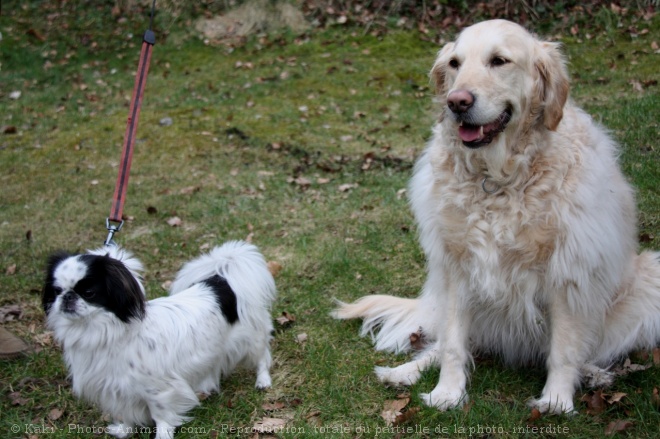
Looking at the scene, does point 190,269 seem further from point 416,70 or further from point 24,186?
point 416,70

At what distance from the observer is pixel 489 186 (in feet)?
9.23

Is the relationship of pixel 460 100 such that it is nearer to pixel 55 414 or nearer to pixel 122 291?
pixel 122 291

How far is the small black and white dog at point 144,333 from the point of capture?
8.71 feet

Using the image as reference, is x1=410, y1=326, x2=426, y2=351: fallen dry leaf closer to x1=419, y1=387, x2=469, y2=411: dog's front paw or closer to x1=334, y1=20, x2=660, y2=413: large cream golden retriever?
x1=334, y1=20, x2=660, y2=413: large cream golden retriever

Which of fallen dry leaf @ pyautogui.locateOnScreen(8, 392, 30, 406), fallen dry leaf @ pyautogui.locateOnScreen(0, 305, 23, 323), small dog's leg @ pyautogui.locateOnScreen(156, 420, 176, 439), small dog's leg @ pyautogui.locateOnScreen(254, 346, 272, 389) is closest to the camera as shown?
small dog's leg @ pyautogui.locateOnScreen(156, 420, 176, 439)

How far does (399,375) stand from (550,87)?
1.60 meters

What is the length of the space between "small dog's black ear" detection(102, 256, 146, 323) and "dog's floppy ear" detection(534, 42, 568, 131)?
1.99 metres

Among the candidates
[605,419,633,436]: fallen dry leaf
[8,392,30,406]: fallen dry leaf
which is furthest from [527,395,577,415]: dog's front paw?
[8,392,30,406]: fallen dry leaf

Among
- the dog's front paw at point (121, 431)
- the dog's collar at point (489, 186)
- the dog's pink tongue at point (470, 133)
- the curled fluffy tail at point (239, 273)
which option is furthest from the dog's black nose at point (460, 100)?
the dog's front paw at point (121, 431)

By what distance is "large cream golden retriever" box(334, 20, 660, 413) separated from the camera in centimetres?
269

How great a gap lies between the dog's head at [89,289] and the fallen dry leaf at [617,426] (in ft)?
6.95

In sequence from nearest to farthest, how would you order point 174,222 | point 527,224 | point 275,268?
1. point 527,224
2. point 275,268
3. point 174,222

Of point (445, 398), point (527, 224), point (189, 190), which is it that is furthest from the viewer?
point (189, 190)

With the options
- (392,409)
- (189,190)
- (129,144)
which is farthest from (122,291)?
(189,190)
